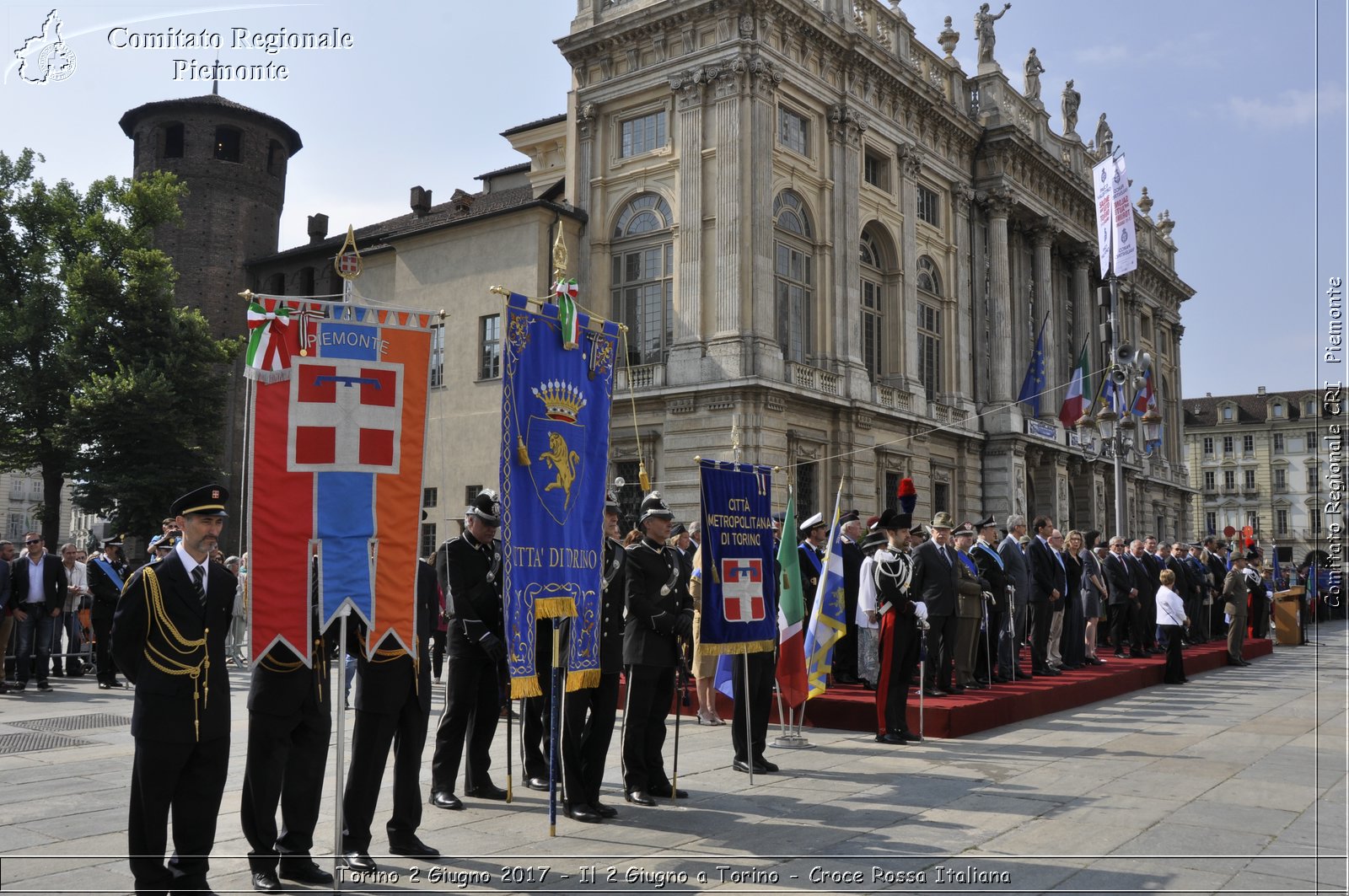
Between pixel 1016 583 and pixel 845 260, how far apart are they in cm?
1792

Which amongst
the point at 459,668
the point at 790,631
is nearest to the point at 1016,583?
the point at 790,631

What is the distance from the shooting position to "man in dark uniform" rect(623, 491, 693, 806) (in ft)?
27.1

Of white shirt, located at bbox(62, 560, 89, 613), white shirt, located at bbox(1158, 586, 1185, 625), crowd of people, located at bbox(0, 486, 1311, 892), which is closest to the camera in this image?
crowd of people, located at bbox(0, 486, 1311, 892)

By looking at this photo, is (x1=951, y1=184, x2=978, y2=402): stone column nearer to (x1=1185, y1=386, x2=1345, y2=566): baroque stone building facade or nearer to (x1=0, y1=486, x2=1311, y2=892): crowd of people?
(x1=0, y1=486, x2=1311, y2=892): crowd of people

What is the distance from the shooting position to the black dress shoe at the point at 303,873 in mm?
6023

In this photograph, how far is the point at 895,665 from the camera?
11.0m

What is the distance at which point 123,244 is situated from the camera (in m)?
34.7

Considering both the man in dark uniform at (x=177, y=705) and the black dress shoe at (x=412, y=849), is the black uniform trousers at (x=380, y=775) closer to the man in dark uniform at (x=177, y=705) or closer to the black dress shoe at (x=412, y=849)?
the black dress shoe at (x=412, y=849)

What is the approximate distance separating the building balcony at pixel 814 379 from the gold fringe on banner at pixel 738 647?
19.3 m

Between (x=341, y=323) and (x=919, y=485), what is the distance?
29.3 metres

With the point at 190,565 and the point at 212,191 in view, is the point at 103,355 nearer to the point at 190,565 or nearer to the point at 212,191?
the point at 212,191

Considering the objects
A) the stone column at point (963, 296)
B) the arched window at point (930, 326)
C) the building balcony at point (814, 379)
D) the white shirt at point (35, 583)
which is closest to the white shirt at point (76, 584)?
the white shirt at point (35, 583)

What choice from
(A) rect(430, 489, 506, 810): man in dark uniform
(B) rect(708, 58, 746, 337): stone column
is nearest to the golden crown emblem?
(A) rect(430, 489, 506, 810): man in dark uniform

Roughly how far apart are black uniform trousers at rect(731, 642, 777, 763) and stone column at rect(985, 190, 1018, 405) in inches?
1225
